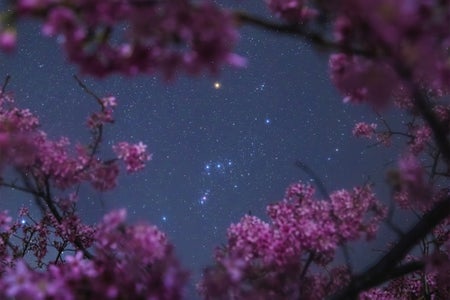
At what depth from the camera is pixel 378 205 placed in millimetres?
5562

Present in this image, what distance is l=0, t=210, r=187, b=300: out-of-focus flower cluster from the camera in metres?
3.34

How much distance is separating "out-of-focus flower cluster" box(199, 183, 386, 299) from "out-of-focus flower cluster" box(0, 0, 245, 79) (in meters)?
2.15

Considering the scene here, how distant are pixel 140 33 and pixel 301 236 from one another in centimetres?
341

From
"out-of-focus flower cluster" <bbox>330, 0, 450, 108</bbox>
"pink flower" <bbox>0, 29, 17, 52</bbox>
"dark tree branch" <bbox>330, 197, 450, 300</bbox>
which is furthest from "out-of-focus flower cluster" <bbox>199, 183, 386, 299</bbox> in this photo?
"pink flower" <bbox>0, 29, 17, 52</bbox>

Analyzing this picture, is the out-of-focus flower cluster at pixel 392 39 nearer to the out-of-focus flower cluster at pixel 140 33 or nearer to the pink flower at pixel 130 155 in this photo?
the out-of-focus flower cluster at pixel 140 33

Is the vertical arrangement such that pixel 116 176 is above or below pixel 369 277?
above

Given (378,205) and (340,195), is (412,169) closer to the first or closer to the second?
(378,205)

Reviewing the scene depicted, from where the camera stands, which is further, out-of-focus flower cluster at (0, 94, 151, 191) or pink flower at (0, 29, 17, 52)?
out-of-focus flower cluster at (0, 94, 151, 191)

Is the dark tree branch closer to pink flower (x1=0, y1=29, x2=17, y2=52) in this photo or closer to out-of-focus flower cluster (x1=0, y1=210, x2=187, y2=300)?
out-of-focus flower cluster (x1=0, y1=210, x2=187, y2=300)

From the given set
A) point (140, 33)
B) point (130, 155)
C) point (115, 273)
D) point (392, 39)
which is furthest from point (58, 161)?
point (392, 39)

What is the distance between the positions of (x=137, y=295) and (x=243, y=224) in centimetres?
247

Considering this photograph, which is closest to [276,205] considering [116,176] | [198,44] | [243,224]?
[243,224]

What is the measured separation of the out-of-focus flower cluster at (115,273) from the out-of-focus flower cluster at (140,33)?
127cm

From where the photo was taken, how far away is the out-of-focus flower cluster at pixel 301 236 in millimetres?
4935
